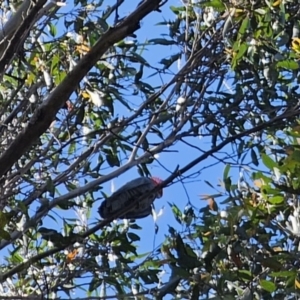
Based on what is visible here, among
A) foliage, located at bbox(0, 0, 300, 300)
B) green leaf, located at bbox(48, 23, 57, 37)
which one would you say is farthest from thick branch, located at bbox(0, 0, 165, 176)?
green leaf, located at bbox(48, 23, 57, 37)

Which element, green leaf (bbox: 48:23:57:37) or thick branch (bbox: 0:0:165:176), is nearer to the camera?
thick branch (bbox: 0:0:165:176)

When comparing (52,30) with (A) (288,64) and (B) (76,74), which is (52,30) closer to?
(A) (288,64)

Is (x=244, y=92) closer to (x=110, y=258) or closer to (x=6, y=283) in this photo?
(x=110, y=258)

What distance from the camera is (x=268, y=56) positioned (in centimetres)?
335

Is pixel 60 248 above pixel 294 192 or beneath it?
beneath

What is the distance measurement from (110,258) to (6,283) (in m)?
0.46

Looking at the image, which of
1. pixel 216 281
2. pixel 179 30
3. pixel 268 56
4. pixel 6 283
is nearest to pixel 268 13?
pixel 268 56

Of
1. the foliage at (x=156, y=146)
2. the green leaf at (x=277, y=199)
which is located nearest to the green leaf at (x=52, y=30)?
the foliage at (x=156, y=146)

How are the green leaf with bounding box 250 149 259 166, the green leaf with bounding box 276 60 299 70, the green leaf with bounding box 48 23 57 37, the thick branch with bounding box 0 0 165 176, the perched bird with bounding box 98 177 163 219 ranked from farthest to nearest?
the green leaf with bounding box 48 23 57 37 < the green leaf with bounding box 250 149 259 166 < the green leaf with bounding box 276 60 299 70 < the perched bird with bounding box 98 177 163 219 < the thick branch with bounding box 0 0 165 176

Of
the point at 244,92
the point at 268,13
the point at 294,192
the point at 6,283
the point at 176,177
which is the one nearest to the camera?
the point at 294,192

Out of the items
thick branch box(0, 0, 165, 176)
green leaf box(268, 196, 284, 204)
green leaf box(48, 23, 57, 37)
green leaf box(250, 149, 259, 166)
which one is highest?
green leaf box(48, 23, 57, 37)

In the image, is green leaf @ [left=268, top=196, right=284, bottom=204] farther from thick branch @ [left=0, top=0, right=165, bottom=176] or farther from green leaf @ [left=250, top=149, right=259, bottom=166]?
thick branch @ [left=0, top=0, right=165, bottom=176]

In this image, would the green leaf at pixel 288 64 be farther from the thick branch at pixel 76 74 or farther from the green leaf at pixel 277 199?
the thick branch at pixel 76 74

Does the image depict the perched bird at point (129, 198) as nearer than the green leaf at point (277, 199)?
No
